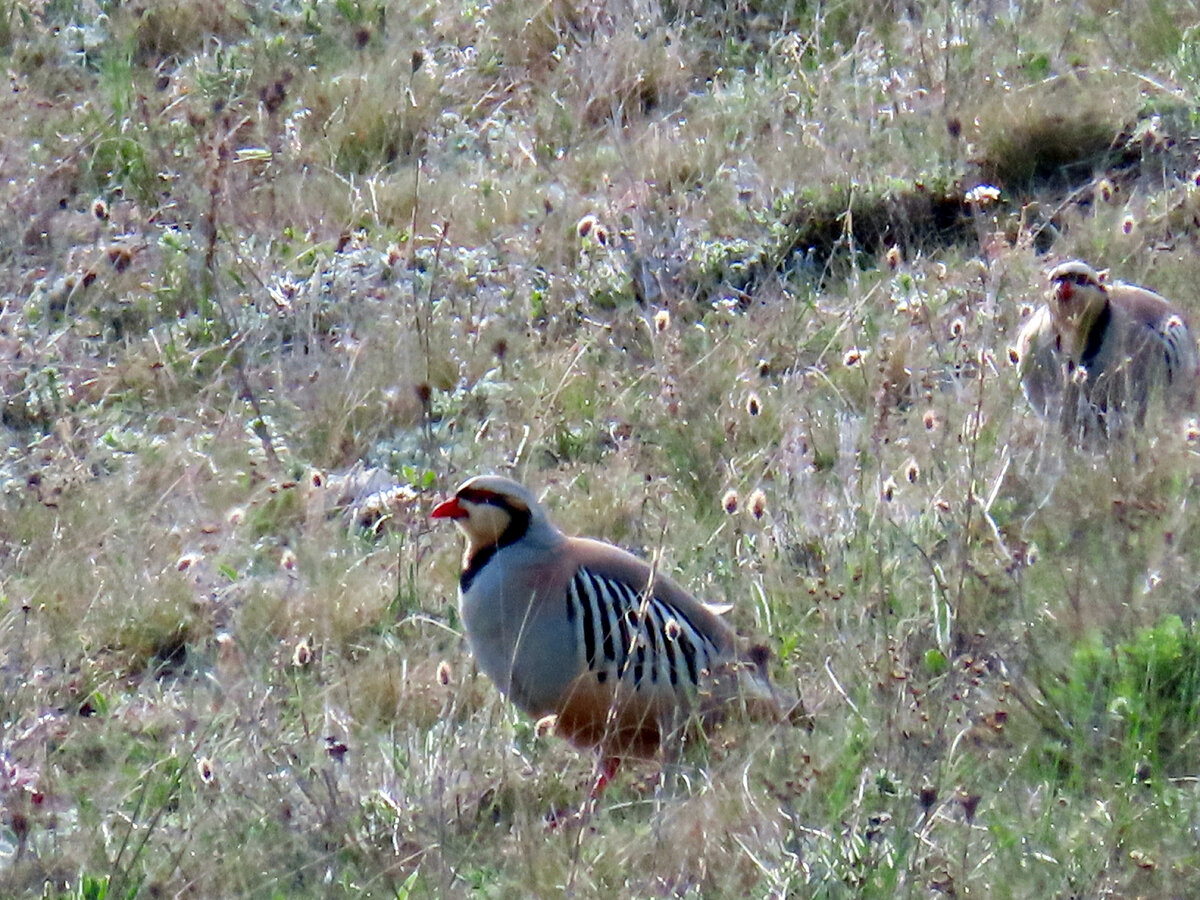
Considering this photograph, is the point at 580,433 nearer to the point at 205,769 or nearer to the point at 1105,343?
the point at 1105,343

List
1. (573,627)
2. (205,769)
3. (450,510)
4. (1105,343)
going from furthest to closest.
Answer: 1. (1105,343)
2. (450,510)
3. (573,627)
4. (205,769)

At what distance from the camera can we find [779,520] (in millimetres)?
4840

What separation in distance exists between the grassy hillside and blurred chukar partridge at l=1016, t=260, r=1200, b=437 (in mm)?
186

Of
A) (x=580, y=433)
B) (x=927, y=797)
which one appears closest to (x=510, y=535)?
(x=580, y=433)

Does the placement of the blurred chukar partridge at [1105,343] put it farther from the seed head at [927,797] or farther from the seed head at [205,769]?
the seed head at [205,769]

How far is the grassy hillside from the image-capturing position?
3.55 m

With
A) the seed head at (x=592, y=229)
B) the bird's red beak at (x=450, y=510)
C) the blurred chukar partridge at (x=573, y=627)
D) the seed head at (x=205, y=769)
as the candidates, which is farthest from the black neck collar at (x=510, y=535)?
the seed head at (x=592, y=229)

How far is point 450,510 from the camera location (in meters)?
4.67

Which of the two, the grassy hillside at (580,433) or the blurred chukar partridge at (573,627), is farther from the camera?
the blurred chukar partridge at (573,627)

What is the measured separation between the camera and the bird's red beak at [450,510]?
4.65 m

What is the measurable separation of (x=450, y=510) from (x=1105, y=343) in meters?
2.15

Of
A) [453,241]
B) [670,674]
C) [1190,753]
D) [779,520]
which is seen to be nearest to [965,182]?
[453,241]

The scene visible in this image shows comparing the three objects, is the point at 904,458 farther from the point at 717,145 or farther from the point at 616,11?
the point at 616,11

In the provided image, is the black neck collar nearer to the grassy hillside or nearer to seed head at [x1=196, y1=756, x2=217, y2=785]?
the grassy hillside
